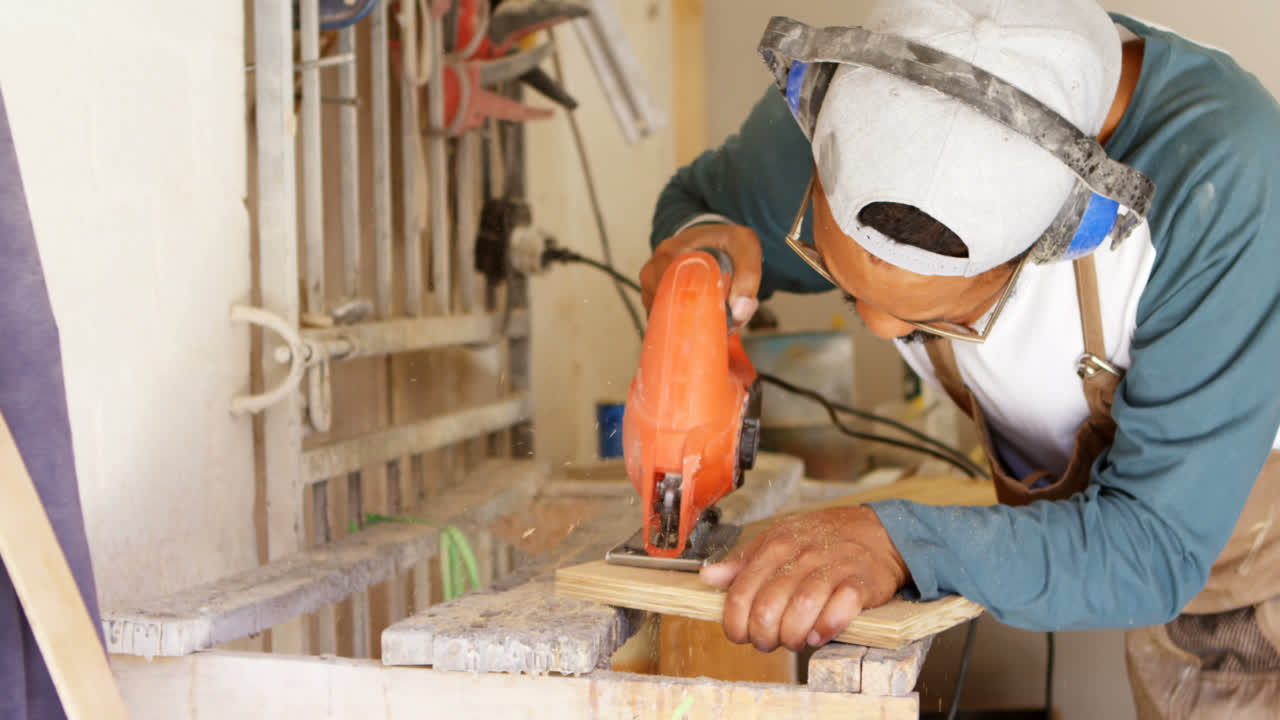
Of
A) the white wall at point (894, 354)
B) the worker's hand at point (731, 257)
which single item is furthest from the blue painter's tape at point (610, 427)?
the worker's hand at point (731, 257)

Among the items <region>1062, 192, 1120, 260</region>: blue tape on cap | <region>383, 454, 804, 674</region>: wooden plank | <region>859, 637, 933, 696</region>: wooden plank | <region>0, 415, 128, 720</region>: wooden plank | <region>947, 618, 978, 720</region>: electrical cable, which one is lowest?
<region>947, 618, 978, 720</region>: electrical cable

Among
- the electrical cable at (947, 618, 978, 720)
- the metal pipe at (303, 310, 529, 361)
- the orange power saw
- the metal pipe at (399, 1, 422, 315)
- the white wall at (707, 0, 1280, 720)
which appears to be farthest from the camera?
the white wall at (707, 0, 1280, 720)

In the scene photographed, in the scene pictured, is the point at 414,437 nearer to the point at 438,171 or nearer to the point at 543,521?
the point at 543,521

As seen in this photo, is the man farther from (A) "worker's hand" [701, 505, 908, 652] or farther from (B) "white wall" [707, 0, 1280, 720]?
(B) "white wall" [707, 0, 1280, 720]

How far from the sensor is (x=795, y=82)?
0.99 m

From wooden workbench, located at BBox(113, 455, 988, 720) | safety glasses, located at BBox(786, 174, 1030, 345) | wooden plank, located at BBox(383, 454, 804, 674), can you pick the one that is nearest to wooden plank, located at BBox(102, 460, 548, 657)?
wooden workbench, located at BBox(113, 455, 988, 720)

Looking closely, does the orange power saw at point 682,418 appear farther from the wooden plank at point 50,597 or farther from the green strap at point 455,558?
the wooden plank at point 50,597

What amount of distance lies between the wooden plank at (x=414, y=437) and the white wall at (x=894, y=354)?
0.90m

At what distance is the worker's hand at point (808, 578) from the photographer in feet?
2.88

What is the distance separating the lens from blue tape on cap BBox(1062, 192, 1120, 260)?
0.91m

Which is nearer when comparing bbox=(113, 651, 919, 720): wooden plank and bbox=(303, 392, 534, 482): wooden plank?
bbox=(113, 651, 919, 720): wooden plank

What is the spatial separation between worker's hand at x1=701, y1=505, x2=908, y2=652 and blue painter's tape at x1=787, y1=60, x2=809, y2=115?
42 centimetres

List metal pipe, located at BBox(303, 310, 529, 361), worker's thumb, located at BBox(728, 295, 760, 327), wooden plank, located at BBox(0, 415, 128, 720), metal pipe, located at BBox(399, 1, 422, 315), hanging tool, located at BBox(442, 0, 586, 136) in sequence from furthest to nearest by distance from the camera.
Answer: hanging tool, located at BBox(442, 0, 586, 136), metal pipe, located at BBox(399, 1, 422, 315), metal pipe, located at BBox(303, 310, 529, 361), worker's thumb, located at BBox(728, 295, 760, 327), wooden plank, located at BBox(0, 415, 128, 720)

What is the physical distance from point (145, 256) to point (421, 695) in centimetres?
57
